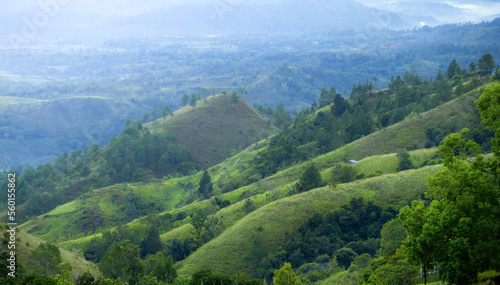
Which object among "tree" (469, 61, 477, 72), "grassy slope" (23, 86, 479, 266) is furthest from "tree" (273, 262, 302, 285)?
"tree" (469, 61, 477, 72)

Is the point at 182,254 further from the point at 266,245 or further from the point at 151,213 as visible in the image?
the point at 151,213

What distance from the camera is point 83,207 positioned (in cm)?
9075

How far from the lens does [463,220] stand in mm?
18188

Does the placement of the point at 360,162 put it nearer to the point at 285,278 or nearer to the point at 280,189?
the point at 280,189

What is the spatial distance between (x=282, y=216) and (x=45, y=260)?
29.3m

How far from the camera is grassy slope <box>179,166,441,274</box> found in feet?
157

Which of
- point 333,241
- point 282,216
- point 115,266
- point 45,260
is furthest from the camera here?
point 282,216

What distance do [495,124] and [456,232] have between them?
6.04 metres

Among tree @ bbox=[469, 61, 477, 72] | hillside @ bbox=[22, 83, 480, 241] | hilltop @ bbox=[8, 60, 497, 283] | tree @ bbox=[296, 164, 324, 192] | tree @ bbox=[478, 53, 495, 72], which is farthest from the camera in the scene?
tree @ bbox=[469, 61, 477, 72]

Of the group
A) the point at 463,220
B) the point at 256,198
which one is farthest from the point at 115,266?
the point at 256,198

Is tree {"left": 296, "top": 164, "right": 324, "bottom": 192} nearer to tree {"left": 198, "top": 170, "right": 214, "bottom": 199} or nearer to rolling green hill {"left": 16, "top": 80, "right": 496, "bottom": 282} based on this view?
rolling green hill {"left": 16, "top": 80, "right": 496, "bottom": 282}

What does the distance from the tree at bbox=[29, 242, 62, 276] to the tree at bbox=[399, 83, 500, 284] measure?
31.1m

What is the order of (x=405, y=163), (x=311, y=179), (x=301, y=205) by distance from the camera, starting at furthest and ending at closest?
(x=311, y=179) → (x=405, y=163) → (x=301, y=205)

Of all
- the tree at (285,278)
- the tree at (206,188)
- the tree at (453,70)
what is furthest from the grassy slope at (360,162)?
the tree at (453,70)
